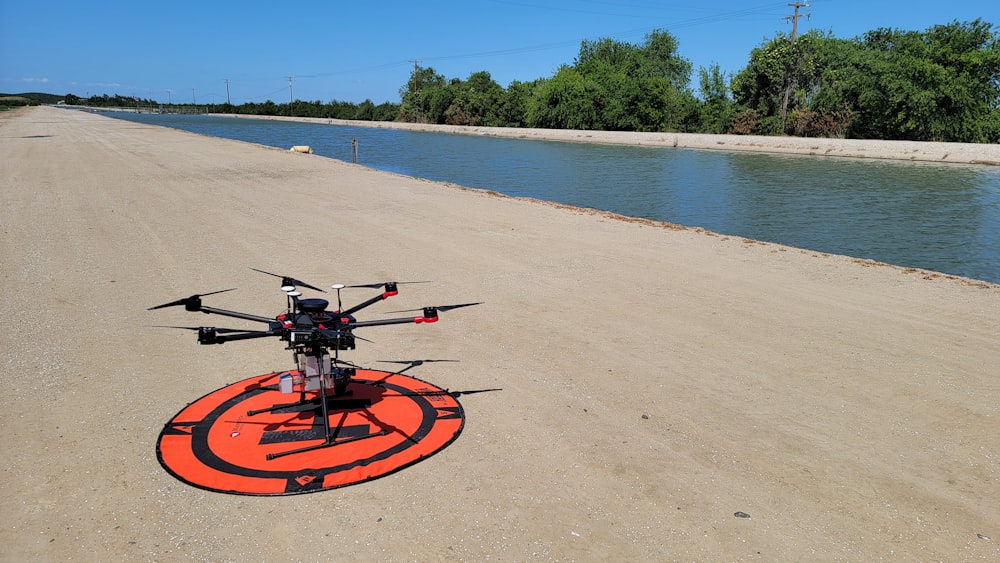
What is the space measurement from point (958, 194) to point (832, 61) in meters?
48.8

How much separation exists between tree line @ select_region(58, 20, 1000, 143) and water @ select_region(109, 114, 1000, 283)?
624 inches

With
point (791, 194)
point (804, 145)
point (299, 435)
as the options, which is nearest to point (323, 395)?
point (299, 435)

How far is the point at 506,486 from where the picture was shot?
471 centimetres

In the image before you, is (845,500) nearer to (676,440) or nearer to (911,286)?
(676,440)

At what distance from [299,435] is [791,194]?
87.0 feet

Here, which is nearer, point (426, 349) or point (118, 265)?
point (426, 349)

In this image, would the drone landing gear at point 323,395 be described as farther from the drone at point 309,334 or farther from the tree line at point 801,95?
the tree line at point 801,95

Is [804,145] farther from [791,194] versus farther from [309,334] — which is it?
[309,334]

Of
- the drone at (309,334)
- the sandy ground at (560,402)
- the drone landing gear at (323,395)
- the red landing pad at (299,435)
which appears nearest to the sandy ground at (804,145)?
the sandy ground at (560,402)

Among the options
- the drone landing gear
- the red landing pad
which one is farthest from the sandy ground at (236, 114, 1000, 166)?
the drone landing gear

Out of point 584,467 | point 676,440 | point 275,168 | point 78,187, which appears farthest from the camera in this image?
point 275,168

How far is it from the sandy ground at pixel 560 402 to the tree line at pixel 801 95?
2184 inches

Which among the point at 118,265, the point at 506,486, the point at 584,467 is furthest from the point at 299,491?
the point at 118,265

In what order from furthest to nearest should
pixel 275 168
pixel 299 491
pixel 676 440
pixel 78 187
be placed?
pixel 275 168, pixel 78 187, pixel 676 440, pixel 299 491
